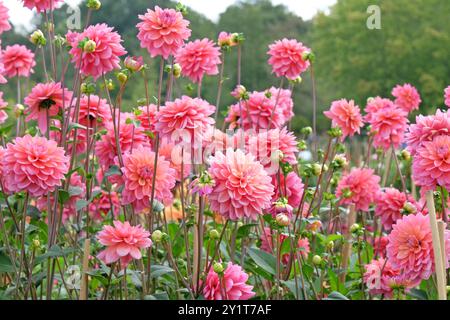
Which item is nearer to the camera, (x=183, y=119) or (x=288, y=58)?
(x=183, y=119)

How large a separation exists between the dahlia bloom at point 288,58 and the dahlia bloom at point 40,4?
77 centimetres

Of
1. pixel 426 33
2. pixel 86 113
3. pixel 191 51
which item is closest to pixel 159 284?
pixel 86 113

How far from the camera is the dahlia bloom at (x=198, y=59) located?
2199 mm

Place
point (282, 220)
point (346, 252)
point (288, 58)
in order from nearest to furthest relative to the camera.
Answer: point (282, 220) < point (346, 252) < point (288, 58)

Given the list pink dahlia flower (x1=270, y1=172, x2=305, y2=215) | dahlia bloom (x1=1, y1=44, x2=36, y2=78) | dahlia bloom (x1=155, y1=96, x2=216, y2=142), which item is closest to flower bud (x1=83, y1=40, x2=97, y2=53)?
dahlia bloom (x1=155, y1=96, x2=216, y2=142)

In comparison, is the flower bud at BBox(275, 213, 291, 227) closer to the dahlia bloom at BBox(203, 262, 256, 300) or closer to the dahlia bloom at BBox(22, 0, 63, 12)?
the dahlia bloom at BBox(203, 262, 256, 300)

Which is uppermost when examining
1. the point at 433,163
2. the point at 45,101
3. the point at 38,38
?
the point at 38,38

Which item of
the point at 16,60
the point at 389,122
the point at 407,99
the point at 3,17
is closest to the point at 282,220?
the point at 389,122

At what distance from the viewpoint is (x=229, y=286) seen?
1690mm

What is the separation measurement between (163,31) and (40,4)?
0.42 m

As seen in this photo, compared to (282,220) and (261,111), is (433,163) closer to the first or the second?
(282,220)

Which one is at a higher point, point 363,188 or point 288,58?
point 288,58

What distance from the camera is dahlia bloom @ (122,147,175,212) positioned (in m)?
1.73
